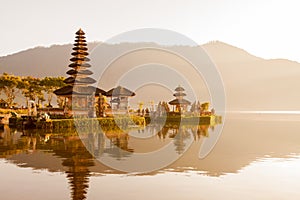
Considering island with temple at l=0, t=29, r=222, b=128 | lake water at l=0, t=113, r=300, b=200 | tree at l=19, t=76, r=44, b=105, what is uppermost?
tree at l=19, t=76, r=44, b=105

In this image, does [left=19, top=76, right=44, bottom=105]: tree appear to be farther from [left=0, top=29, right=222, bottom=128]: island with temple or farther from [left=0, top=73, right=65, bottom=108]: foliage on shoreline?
[left=0, top=29, right=222, bottom=128]: island with temple

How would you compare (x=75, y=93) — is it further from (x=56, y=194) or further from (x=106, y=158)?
(x=56, y=194)

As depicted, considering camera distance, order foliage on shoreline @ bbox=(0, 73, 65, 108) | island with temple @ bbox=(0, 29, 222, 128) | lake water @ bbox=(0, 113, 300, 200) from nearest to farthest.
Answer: lake water @ bbox=(0, 113, 300, 200)
island with temple @ bbox=(0, 29, 222, 128)
foliage on shoreline @ bbox=(0, 73, 65, 108)

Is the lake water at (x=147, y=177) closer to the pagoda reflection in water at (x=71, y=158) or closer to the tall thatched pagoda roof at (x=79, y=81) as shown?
the pagoda reflection in water at (x=71, y=158)

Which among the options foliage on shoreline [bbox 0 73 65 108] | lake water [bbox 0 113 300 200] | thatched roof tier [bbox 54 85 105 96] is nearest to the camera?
lake water [bbox 0 113 300 200]

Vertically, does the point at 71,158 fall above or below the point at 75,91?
below

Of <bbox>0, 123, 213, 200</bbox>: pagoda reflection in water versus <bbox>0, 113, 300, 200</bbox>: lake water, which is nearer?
<bbox>0, 113, 300, 200</bbox>: lake water

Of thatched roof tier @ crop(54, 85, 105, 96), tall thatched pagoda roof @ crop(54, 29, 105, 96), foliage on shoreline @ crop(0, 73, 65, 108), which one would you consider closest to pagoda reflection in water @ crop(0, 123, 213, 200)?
thatched roof tier @ crop(54, 85, 105, 96)

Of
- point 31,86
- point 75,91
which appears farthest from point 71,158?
point 31,86

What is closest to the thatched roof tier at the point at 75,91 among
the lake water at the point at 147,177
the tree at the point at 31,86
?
the lake water at the point at 147,177

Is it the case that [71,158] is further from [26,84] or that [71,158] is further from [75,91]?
[26,84]

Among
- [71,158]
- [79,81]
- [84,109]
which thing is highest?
[79,81]

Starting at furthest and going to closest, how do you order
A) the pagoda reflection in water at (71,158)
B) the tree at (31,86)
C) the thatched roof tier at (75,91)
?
1. the tree at (31,86)
2. the thatched roof tier at (75,91)
3. the pagoda reflection in water at (71,158)

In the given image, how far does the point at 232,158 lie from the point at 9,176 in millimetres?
10790
